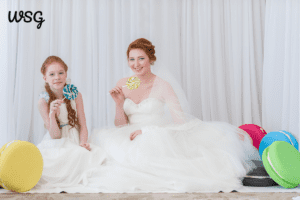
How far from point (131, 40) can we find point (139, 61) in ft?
2.46

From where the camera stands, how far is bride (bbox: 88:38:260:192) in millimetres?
1621

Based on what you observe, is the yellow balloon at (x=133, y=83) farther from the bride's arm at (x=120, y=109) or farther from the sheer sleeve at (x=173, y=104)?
the sheer sleeve at (x=173, y=104)

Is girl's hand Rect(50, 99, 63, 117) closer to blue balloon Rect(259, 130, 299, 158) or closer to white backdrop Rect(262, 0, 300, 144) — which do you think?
blue balloon Rect(259, 130, 299, 158)

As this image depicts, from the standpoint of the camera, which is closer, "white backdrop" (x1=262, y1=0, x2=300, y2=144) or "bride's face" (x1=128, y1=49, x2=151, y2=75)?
"white backdrop" (x1=262, y1=0, x2=300, y2=144)

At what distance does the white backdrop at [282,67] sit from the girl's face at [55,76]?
1.84 metres

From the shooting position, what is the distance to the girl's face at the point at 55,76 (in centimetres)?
211

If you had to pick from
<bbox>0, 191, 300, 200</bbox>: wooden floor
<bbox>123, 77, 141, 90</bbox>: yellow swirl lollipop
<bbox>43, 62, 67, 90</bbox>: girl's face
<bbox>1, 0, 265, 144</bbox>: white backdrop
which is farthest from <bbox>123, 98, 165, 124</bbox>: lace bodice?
<bbox>0, 191, 300, 200</bbox>: wooden floor

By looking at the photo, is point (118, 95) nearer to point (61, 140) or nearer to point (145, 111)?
point (145, 111)

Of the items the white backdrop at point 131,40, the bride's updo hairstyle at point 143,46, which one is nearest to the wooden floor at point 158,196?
the bride's updo hairstyle at point 143,46

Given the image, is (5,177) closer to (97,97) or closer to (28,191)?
(28,191)

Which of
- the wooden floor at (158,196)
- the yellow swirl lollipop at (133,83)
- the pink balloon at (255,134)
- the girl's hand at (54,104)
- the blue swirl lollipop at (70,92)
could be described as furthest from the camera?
the pink balloon at (255,134)

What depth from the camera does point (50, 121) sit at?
200 cm

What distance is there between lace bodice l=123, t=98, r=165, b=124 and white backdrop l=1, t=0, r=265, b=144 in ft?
2.22

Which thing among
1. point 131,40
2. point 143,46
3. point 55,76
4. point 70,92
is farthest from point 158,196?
point 131,40
